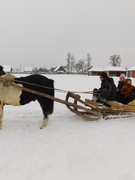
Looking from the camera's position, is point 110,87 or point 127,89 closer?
point 110,87

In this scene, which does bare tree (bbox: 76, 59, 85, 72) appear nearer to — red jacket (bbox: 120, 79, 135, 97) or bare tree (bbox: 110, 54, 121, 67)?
bare tree (bbox: 110, 54, 121, 67)

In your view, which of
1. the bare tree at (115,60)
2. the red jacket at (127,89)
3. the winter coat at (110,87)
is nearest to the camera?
the winter coat at (110,87)

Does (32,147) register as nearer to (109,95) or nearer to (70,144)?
(70,144)

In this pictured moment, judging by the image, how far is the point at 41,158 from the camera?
3721 millimetres

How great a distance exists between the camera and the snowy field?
3197mm

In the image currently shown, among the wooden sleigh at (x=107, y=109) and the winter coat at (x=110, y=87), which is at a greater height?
the winter coat at (x=110, y=87)

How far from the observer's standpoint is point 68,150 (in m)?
3.96

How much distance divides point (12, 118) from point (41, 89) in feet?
4.56

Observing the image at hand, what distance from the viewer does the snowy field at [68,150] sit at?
10.5 ft

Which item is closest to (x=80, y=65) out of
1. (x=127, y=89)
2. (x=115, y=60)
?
(x=115, y=60)

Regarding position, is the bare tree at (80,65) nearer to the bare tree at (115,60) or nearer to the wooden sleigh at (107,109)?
the bare tree at (115,60)

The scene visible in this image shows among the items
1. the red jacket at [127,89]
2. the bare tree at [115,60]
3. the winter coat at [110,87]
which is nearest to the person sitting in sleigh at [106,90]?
the winter coat at [110,87]

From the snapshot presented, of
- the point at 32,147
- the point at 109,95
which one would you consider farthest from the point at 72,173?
the point at 109,95

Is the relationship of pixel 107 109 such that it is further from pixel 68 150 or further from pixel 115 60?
pixel 115 60
